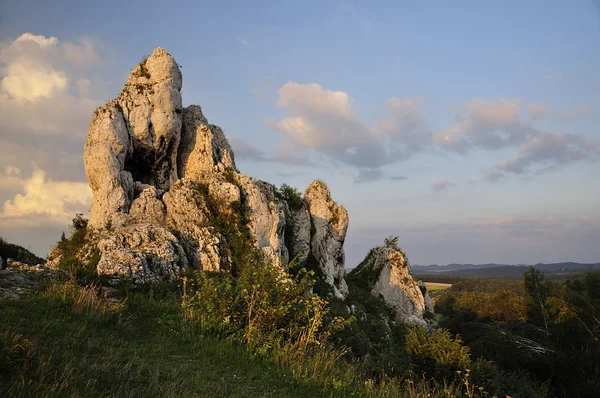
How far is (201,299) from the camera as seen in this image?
408 inches

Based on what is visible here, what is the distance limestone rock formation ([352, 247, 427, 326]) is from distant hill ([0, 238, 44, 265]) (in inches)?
1187

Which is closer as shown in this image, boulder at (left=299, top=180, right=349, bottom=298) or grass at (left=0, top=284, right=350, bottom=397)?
grass at (left=0, top=284, right=350, bottom=397)

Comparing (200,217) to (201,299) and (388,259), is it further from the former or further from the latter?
(388,259)

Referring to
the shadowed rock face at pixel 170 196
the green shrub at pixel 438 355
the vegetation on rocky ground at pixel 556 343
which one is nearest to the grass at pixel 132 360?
the shadowed rock face at pixel 170 196

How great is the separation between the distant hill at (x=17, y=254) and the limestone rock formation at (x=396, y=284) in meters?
30.2

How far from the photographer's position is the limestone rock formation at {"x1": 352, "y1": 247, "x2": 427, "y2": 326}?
3772 centimetres

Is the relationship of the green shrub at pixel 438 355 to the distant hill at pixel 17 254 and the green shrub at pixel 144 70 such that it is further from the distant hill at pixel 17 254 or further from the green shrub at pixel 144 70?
the green shrub at pixel 144 70

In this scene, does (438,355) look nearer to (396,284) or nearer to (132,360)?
(132,360)

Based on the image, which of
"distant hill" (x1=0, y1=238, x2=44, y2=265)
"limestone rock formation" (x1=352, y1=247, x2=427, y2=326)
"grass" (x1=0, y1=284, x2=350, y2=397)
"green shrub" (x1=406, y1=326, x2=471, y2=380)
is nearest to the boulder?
"limestone rock formation" (x1=352, y1=247, x2=427, y2=326)

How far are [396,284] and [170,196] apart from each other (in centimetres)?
2581

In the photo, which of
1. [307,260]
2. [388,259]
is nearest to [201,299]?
[307,260]

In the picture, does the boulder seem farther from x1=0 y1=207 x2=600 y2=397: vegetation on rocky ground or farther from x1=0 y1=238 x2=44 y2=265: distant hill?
x1=0 y1=238 x2=44 y2=265: distant hill

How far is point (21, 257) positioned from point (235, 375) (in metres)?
22.0

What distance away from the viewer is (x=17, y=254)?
22.0 m
